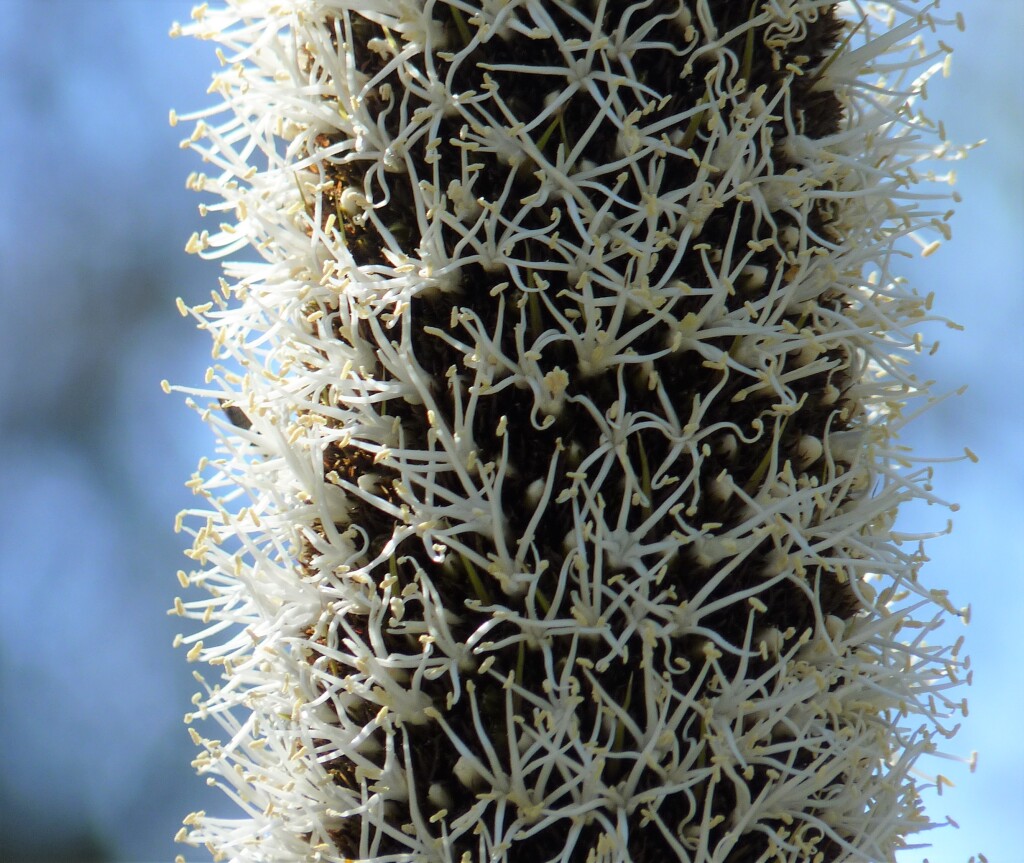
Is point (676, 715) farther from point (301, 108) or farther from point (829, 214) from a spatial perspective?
point (301, 108)

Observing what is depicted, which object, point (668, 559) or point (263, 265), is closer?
point (668, 559)

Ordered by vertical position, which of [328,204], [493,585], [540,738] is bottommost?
[540,738]

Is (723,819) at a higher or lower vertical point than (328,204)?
lower

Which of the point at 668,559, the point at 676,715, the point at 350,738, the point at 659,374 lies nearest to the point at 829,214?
the point at 659,374

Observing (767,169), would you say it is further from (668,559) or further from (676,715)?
(676,715)

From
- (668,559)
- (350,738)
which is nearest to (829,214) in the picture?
(668,559)

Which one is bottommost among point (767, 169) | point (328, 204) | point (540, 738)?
point (540, 738)
